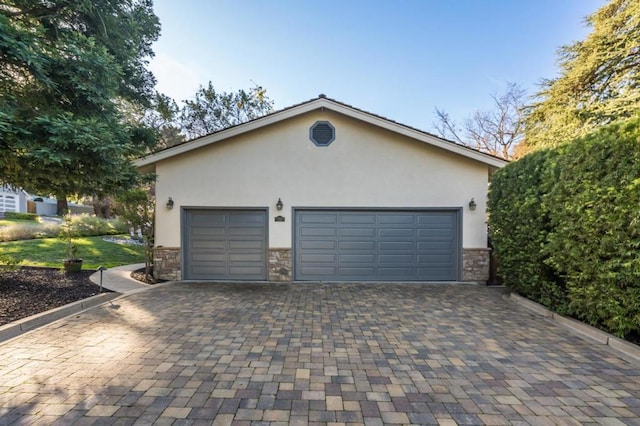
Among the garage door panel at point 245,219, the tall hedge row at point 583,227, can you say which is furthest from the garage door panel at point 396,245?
the garage door panel at point 245,219

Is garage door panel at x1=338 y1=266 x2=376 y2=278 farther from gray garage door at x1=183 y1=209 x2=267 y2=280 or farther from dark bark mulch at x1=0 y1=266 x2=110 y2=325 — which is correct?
dark bark mulch at x1=0 y1=266 x2=110 y2=325

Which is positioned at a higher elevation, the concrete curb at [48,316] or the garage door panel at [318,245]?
the garage door panel at [318,245]

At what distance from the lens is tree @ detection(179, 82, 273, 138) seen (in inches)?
712

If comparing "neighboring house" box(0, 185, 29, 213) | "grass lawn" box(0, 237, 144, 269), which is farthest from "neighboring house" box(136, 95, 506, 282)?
"neighboring house" box(0, 185, 29, 213)

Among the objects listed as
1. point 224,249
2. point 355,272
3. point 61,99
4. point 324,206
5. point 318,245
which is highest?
point 61,99

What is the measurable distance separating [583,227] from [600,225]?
10.3 inches

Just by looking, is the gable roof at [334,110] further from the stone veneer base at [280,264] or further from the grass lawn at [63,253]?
the grass lawn at [63,253]

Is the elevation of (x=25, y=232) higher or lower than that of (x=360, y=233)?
lower

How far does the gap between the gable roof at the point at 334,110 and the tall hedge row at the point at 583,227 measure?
156cm

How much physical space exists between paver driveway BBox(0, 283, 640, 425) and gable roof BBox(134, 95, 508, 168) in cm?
423

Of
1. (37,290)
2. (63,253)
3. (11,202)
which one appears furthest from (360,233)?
(11,202)

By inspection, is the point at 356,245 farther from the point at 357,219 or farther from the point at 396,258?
the point at 396,258

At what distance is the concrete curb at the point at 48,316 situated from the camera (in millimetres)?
4215

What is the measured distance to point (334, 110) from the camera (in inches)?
315
